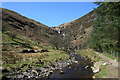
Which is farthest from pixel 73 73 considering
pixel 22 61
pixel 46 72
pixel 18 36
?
pixel 18 36

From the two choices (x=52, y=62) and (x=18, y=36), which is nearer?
(x=52, y=62)

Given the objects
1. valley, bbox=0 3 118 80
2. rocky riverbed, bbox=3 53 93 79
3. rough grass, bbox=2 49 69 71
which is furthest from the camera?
rough grass, bbox=2 49 69 71

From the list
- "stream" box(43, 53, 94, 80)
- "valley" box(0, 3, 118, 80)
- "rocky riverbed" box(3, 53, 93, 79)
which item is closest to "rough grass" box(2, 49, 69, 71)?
"valley" box(0, 3, 118, 80)

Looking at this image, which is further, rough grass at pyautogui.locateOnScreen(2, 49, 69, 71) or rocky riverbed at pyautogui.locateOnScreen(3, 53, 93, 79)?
rough grass at pyautogui.locateOnScreen(2, 49, 69, 71)

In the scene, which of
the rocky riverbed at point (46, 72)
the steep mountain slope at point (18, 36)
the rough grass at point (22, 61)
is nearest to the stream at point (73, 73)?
the rocky riverbed at point (46, 72)

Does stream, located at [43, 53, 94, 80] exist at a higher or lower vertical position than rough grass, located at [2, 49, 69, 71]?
lower

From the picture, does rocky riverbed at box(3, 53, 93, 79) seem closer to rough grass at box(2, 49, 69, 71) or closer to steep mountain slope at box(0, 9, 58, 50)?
rough grass at box(2, 49, 69, 71)

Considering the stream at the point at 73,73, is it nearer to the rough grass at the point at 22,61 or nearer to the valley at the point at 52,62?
the valley at the point at 52,62

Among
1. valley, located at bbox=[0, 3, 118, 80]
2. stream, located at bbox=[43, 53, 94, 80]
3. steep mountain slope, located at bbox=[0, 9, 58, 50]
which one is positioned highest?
steep mountain slope, located at bbox=[0, 9, 58, 50]

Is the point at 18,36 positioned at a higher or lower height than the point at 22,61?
higher

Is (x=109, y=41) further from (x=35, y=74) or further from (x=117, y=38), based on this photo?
(x=35, y=74)

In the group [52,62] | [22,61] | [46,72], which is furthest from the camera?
[52,62]

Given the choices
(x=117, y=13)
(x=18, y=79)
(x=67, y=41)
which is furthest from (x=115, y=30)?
(x=67, y=41)

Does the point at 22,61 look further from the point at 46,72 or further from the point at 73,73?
the point at 73,73
